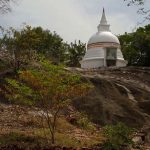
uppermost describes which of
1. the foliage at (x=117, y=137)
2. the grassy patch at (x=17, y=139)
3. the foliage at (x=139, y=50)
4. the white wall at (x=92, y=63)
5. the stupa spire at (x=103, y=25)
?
the stupa spire at (x=103, y=25)

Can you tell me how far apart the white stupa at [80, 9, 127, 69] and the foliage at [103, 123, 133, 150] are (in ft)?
83.2

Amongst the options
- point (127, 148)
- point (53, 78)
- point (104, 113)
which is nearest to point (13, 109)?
point (104, 113)

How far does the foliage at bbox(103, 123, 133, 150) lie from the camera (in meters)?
15.6

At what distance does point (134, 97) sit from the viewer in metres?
27.8

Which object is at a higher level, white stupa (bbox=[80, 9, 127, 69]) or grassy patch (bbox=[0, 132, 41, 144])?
white stupa (bbox=[80, 9, 127, 69])

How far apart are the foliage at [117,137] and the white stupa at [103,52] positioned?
25.4 m

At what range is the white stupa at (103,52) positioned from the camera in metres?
41.9

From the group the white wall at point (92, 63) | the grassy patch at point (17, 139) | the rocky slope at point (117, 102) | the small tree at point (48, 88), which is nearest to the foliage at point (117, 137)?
the small tree at point (48, 88)

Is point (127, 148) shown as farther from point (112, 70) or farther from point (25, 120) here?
point (112, 70)

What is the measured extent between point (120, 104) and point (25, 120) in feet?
20.0

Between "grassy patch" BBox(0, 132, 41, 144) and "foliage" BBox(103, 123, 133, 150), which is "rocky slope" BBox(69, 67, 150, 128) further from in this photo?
"foliage" BBox(103, 123, 133, 150)

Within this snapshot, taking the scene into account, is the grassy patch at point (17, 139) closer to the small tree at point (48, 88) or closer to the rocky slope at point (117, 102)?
the small tree at point (48, 88)

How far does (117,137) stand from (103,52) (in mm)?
26868

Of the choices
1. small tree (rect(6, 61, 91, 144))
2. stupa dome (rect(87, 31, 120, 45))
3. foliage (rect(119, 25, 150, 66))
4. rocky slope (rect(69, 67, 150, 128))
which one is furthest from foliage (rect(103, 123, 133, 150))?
stupa dome (rect(87, 31, 120, 45))
